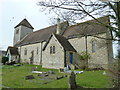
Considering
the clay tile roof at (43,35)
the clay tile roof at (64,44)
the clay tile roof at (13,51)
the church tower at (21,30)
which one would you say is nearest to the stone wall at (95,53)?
the clay tile roof at (64,44)

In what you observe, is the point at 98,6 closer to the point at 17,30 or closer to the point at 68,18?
the point at 68,18

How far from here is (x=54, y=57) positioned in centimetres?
2041

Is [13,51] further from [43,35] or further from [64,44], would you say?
[64,44]

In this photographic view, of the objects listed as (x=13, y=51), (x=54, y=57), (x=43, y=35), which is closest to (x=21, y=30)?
(x=13, y=51)

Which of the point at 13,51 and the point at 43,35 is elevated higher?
the point at 43,35

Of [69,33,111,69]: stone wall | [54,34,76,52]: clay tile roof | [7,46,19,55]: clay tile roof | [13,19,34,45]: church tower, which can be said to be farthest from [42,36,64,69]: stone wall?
[13,19,34,45]: church tower

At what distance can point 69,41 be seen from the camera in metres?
23.2

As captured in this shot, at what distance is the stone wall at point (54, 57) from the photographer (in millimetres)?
19453

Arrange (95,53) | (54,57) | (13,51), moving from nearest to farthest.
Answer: (95,53)
(54,57)
(13,51)

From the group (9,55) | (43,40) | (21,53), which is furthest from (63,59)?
(9,55)

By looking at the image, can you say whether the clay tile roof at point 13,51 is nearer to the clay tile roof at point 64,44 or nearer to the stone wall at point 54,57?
the stone wall at point 54,57

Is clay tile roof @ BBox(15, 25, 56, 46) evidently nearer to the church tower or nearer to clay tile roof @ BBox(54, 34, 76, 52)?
clay tile roof @ BBox(54, 34, 76, 52)

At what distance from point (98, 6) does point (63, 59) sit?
530 inches

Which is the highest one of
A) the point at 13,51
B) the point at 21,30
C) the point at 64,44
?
the point at 21,30
